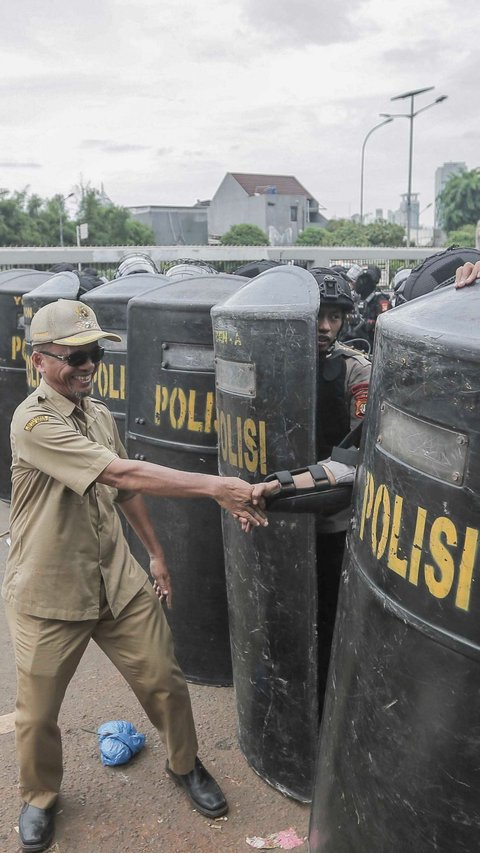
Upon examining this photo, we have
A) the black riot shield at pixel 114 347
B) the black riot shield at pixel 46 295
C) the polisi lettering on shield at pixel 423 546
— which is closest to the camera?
the polisi lettering on shield at pixel 423 546

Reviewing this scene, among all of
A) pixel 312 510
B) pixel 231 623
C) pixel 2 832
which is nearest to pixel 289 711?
pixel 231 623

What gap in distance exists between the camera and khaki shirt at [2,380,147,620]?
8.43 ft

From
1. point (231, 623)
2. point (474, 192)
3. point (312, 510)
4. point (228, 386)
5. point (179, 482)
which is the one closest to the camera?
point (312, 510)

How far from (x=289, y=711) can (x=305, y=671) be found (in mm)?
207

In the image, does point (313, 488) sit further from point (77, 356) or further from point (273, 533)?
point (77, 356)

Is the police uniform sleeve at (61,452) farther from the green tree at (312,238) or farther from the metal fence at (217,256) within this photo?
the green tree at (312,238)

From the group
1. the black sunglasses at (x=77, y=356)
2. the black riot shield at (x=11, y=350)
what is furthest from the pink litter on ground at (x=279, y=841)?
the black riot shield at (x=11, y=350)

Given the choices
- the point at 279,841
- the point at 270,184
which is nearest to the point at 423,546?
the point at 279,841

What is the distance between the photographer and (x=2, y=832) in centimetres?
282

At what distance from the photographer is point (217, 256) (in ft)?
101

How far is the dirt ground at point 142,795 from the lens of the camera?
2770mm

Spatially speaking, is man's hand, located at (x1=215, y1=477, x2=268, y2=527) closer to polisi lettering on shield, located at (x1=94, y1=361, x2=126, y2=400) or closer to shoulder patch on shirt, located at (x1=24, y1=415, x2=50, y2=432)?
shoulder patch on shirt, located at (x1=24, y1=415, x2=50, y2=432)

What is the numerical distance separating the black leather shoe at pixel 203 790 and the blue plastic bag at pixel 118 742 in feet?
0.84

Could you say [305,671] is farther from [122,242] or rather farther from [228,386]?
[122,242]
